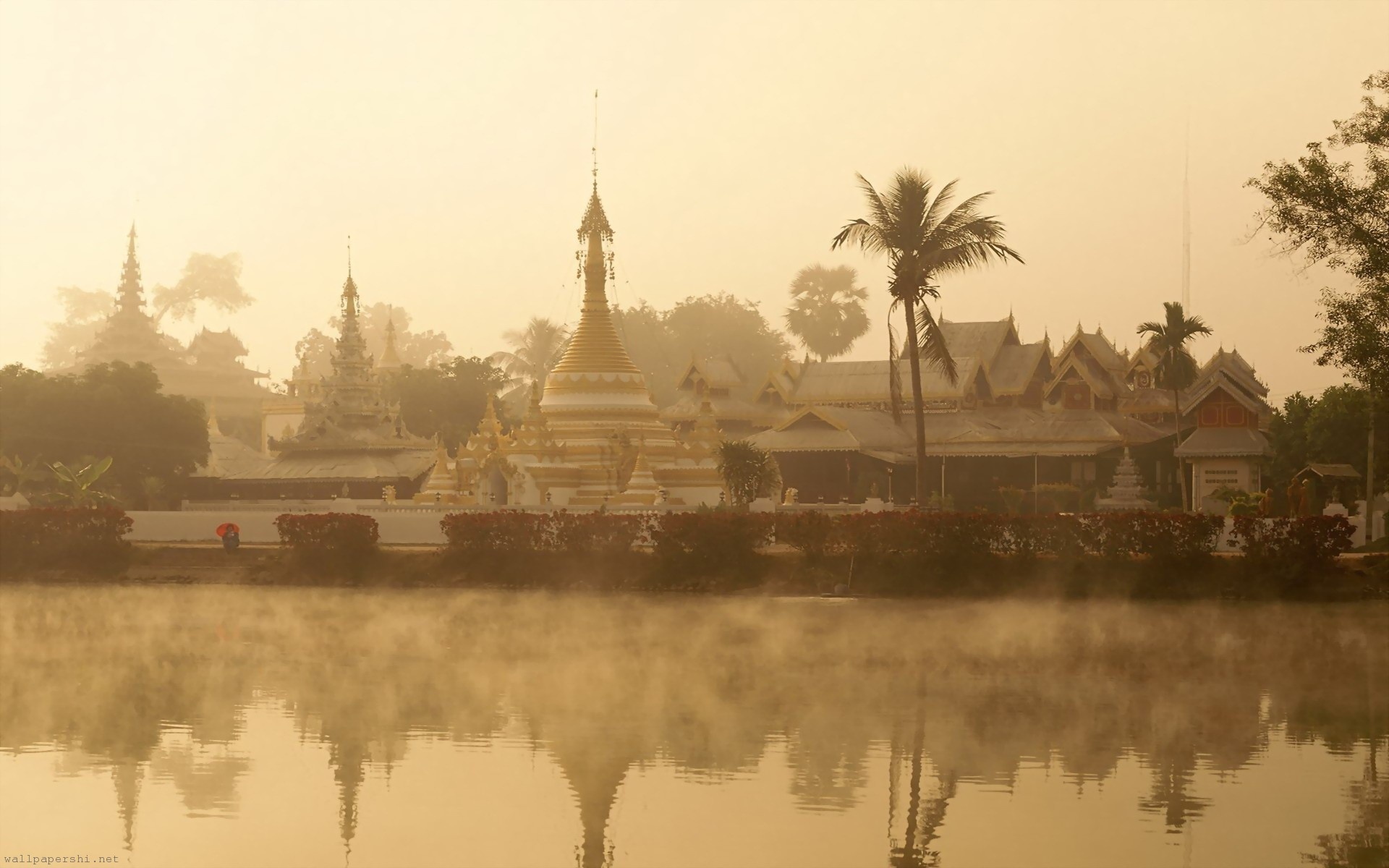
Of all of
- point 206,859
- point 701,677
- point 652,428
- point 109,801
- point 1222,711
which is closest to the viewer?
point 206,859

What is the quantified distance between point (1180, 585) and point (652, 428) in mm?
17503

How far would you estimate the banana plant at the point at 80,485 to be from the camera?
46875 mm

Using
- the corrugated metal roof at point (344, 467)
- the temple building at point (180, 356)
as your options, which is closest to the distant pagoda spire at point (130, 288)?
the temple building at point (180, 356)

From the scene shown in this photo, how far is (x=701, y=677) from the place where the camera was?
21.5m

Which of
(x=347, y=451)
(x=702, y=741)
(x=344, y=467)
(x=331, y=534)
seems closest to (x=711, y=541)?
(x=331, y=534)

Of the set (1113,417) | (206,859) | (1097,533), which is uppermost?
(1113,417)

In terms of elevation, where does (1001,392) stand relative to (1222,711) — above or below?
above

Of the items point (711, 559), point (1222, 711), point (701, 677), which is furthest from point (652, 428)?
point (1222, 711)

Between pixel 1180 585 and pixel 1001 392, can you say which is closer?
pixel 1180 585

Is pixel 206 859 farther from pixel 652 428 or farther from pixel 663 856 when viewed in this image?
pixel 652 428

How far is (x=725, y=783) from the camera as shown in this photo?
15016 mm

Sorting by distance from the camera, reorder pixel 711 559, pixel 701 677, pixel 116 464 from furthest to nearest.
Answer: pixel 116 464
pixel 711 559
pixel 701 677

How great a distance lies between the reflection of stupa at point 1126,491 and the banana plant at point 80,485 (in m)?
25.5

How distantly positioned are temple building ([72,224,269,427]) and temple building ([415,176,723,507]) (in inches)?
2082
